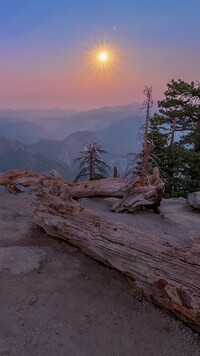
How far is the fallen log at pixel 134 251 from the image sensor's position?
245 inches

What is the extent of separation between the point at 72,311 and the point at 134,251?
6.91 feet

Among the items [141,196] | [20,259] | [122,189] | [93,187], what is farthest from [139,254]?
[93,187]

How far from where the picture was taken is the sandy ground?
5750 mm

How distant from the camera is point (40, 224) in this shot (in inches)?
432

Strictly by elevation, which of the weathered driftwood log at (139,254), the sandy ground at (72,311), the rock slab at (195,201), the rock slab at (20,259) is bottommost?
the sandy ground at (72,311)

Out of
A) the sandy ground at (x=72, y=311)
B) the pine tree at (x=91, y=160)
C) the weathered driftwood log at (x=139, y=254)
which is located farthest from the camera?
the pine tree at (x=91, y=160)

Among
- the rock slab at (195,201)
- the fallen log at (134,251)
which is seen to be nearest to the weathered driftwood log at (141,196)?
the rock slab at (195,201)

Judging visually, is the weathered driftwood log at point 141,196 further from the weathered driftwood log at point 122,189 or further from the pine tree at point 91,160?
the pine tree at point 91,160

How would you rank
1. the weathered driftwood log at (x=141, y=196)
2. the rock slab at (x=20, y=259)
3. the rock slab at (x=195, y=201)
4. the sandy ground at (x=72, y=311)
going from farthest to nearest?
1. the rock slab at (x=195, y=201)
2. the weathered driftwood log at (x=141, y=196)
3. the rock slab at (x=20, y=259)
4. the sandy ground at (x=72, y=311)

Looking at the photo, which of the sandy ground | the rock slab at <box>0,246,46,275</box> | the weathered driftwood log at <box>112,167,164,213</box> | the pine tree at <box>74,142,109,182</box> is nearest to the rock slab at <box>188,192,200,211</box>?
the weathered driftwood log at <box>112,167,164,213</box>

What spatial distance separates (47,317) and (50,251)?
3.39m

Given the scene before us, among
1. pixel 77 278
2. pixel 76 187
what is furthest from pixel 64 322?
pixel 76 187

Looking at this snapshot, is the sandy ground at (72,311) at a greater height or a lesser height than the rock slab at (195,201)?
lesser

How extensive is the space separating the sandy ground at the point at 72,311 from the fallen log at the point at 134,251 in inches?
15.4
